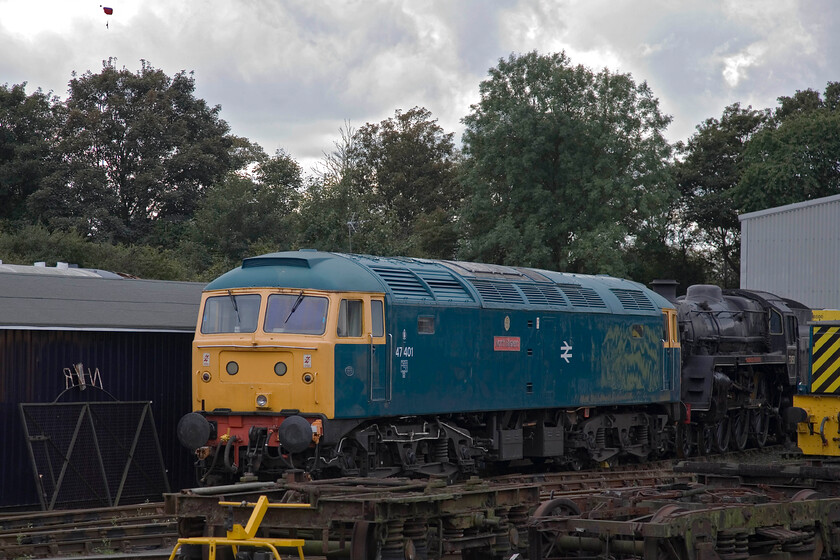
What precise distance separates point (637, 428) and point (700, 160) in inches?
1498

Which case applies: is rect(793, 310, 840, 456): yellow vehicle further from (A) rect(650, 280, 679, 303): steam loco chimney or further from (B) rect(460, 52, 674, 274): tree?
(B) rect(460, 52, 674, 274): tree

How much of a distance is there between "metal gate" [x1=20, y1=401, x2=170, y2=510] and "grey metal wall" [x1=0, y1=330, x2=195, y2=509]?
0.22 metres

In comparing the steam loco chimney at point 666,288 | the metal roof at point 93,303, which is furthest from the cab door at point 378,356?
the steam loco chimney at point 666,288

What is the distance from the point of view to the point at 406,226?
62.3m

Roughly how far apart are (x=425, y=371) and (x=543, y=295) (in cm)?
372

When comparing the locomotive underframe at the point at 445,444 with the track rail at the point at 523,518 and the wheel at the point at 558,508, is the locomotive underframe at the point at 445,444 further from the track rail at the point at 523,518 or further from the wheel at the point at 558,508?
the wheel at the point at 558,508

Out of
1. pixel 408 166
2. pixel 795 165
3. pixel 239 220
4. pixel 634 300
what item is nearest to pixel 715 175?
pixel 795 165

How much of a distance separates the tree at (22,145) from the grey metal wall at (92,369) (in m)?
32.6

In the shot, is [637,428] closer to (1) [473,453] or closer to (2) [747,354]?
(2) [747,354]

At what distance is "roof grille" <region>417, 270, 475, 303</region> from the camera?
16156 mm

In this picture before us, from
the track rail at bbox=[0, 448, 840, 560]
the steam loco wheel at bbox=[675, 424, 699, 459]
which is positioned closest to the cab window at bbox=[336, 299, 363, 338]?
the track rail at bbox=[0, 448, 840, 560]

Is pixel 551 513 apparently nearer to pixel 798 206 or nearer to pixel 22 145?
pixel 798 206

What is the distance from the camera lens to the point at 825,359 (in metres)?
17.9

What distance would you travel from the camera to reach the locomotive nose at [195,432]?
A: 14133 millimetres
